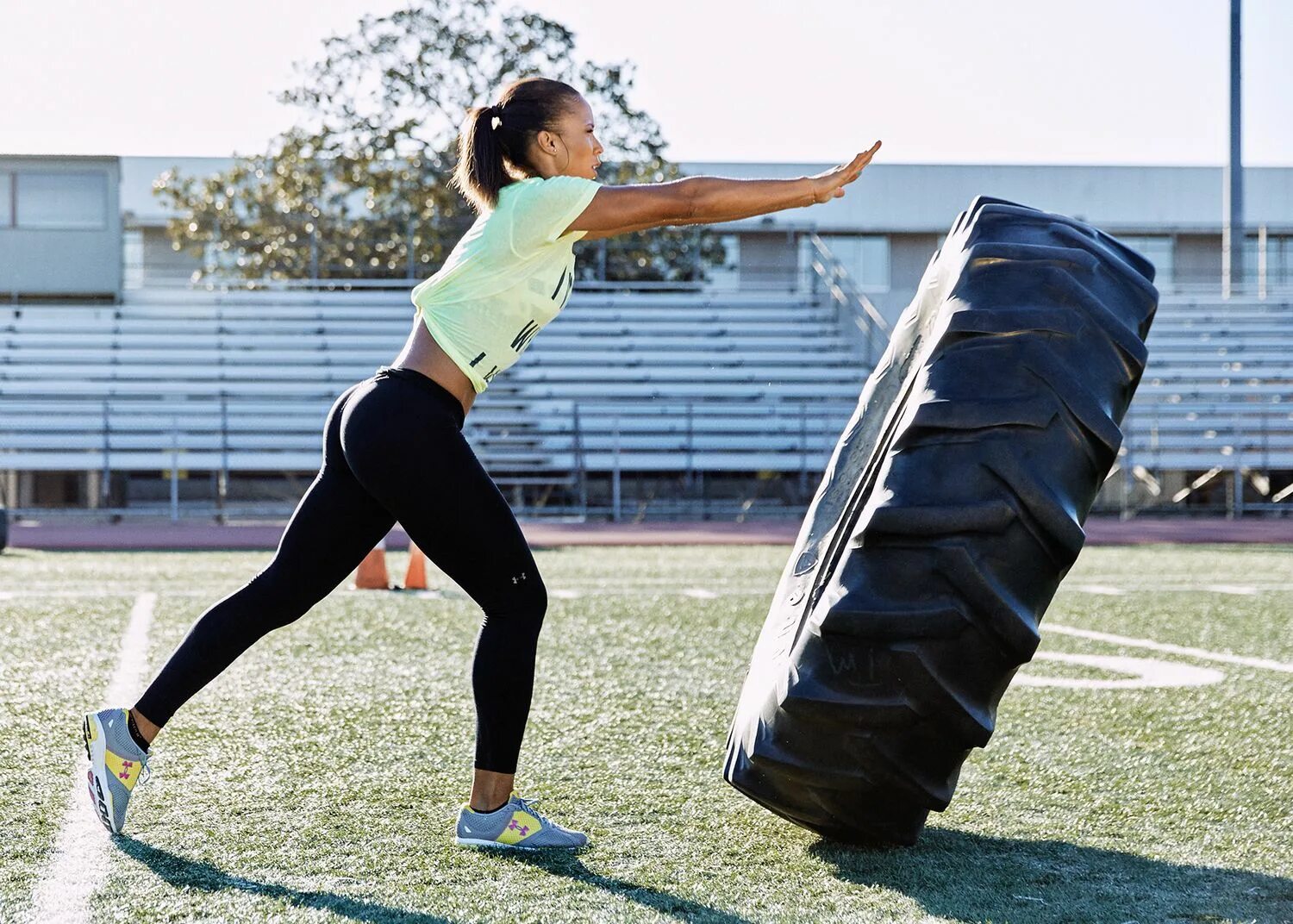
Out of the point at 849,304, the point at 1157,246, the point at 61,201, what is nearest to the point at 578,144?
the point at 849,304

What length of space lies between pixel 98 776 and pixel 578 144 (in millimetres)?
1575

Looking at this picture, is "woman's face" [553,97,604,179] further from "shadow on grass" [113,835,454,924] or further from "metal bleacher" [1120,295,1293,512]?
"metal bleacher" [1120,295,1293,512]

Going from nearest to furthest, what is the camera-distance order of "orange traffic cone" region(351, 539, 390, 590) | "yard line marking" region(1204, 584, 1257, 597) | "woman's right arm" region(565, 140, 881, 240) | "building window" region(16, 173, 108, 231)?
"woman's right arm" region(565, 140, 881, 240) < "yard line marking" region(1204, 584, 1257, 597) < "orange traffic cone" region(351, 539, 390, 590) < "building window" region(16, 173, 108, 231)

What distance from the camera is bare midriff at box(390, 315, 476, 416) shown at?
3.04m

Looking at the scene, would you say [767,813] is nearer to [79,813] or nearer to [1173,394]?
[79,813]

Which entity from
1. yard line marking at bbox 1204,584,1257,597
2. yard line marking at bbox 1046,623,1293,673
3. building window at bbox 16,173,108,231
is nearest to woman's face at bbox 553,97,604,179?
yard line marking at bbox 1046,623,1293,673

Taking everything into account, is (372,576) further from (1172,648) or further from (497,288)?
(497,288)

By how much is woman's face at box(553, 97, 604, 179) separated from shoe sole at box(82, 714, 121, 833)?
1.46m

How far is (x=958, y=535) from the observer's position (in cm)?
243

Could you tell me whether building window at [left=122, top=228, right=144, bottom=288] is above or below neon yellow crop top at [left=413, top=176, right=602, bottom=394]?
above

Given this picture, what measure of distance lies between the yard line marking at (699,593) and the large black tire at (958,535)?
5.68 meters

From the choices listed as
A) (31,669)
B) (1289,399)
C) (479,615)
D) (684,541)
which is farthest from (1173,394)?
(31,669)

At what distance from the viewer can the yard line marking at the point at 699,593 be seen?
848 centimetres

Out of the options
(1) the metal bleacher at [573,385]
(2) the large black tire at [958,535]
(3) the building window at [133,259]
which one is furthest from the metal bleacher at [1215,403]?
(2) the large black tire at [958,535]
